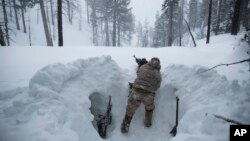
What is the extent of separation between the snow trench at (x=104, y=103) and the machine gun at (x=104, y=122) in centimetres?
24

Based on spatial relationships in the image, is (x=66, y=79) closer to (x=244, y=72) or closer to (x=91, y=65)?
(x=91, y=65)

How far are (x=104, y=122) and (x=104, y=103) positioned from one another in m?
0.87

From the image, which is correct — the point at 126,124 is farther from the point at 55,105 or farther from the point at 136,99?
the point at 55,105

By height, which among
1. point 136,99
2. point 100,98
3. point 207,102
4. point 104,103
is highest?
point 207,102

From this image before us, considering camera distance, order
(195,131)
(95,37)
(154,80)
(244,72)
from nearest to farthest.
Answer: (195,131)
(154,80)
(244,72)
(95,37)

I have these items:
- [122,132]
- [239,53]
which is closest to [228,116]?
[122,132]

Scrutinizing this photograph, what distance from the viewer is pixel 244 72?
7070 millimetres

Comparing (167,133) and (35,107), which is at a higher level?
(35,107)

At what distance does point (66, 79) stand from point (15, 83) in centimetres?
147

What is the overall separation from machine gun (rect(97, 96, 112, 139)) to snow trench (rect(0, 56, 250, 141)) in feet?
0.79

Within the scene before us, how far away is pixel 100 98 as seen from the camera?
720 centimetres

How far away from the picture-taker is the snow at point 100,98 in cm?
424

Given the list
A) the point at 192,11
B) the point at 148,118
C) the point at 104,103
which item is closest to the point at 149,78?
the point at 148,118

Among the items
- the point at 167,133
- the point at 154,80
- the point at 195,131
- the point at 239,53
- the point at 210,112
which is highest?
the point at 239,53
